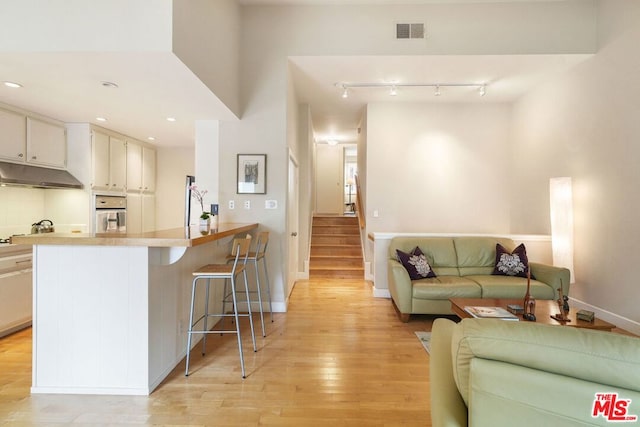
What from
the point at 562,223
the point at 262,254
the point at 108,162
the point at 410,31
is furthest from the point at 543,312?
the point at 108,162

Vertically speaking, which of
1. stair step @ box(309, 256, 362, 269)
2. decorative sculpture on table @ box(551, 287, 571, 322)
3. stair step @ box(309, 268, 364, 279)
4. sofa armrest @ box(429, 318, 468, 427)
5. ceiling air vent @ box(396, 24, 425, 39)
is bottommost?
stair step @ box(309, 268, 364, 279)

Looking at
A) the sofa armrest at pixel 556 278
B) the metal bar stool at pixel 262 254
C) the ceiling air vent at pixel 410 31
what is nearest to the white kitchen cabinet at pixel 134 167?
the metal bar stool at pixel 262 254

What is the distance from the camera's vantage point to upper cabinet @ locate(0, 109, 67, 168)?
3.34 meters

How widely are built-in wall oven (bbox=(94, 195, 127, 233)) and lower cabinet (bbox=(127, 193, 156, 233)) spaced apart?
18 cm

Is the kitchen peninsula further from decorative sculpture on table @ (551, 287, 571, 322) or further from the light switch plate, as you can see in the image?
decorative sculpture on table @ (551, 287, 571, 322)

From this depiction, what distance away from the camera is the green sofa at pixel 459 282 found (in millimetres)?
3396

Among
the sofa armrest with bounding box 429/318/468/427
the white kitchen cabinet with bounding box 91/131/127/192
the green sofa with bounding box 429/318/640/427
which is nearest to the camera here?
the green sofa with bounding box 429/318/640/427

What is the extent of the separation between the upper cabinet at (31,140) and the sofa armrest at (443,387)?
451cm

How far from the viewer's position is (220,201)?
12.8ft

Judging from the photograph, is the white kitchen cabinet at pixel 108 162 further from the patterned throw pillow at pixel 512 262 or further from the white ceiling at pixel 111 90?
the patterned throw pillow at pixel 512 262

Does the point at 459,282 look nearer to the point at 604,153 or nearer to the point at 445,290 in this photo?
the point at 445,290

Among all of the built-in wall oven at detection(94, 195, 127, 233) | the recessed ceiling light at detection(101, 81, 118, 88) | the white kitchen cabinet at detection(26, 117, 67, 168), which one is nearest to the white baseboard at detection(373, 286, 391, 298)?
the built-in wall oven at detection(94, 195, 127, 233)

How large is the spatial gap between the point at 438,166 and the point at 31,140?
5.74 m

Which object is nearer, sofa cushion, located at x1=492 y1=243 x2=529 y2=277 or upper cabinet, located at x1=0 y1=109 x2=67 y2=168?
upper cabinet, located at x1=0 y1=109 x2=67 y2=168
